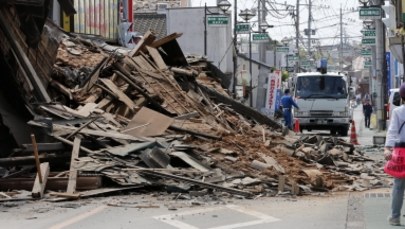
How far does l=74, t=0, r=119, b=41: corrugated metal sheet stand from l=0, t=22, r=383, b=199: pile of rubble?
7.12 meters

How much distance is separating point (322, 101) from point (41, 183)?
21.9m

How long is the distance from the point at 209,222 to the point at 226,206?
1236 mm

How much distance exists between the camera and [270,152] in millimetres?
15531

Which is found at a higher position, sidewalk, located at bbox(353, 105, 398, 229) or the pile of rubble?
the pile of rubble

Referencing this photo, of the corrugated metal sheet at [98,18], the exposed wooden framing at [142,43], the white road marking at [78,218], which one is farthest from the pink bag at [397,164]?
the corrugated metal sheet at [98,18]

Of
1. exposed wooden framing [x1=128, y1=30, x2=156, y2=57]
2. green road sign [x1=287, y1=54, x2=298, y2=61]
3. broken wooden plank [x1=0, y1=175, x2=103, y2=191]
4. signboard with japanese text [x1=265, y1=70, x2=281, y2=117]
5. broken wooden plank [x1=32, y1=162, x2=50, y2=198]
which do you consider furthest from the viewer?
green road sign [x1=287, y1=54, x2=298, y2=61]

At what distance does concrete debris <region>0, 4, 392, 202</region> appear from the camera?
12094 millimetres

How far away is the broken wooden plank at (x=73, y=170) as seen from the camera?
11461 mm

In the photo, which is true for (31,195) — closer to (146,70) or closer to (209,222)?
(209,222)

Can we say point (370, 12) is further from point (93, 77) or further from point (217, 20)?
point (93, 77)

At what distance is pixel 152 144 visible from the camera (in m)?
13.1

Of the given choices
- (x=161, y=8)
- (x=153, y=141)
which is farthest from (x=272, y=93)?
(x=153, y=141)

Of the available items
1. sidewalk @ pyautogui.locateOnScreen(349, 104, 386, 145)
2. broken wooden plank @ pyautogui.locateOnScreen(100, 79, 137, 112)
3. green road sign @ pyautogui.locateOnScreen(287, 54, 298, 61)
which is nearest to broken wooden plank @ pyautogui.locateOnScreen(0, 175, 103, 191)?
broken wooden plank @ pyautogui.locateOnScreen(100, 79, 137, 112)

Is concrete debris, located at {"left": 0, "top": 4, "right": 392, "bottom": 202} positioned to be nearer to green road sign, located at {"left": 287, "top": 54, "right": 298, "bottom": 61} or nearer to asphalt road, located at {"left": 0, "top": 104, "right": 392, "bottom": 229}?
asphalt road, located at {"left": 0, "top": 104, "right": 392, "bottom": 229}
